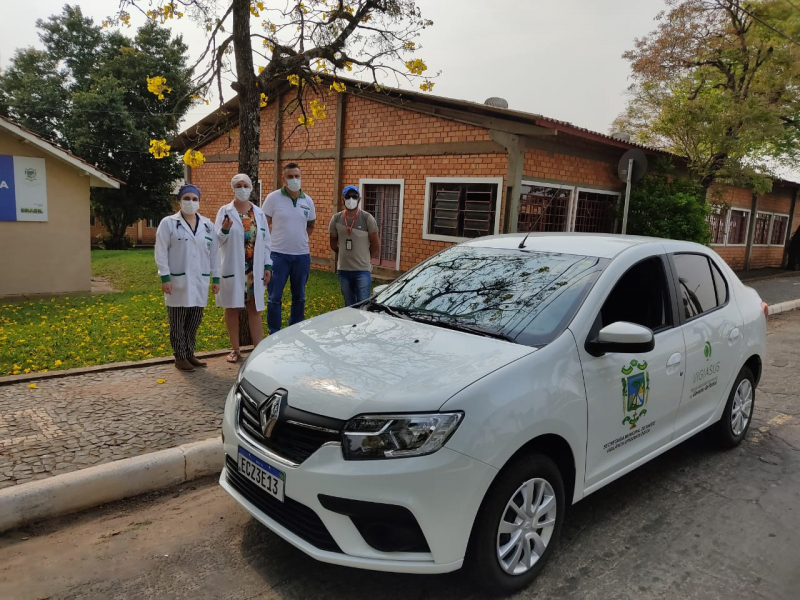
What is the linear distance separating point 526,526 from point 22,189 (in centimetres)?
1229

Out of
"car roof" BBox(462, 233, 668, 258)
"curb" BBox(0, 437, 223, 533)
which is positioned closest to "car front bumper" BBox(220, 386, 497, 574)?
"curb" BBox(0, 437, 223, 533)

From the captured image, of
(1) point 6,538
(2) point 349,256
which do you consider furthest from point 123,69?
(1) point 6,538

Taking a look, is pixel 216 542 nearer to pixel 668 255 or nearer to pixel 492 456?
pixel 492 456

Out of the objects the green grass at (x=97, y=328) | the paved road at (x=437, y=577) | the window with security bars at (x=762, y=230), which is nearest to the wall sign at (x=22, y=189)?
the green grass at (x=97, y=328)

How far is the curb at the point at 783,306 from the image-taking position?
1214 cm

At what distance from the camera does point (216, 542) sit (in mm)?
3105

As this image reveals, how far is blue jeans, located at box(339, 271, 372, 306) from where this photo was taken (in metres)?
7.03

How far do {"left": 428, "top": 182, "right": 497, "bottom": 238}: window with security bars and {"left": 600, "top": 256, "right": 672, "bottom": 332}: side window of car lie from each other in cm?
801

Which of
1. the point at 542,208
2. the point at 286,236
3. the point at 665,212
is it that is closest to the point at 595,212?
the point at 665,212

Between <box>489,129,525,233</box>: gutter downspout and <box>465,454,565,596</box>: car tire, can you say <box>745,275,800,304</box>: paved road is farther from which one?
<box>465,454,565,596</box>: car tire

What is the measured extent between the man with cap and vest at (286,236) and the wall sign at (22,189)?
25.1ft

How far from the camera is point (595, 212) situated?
43.9 ft

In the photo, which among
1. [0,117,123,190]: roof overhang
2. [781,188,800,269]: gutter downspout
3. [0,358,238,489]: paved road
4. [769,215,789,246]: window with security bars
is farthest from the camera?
[769,215,789,246]: window with security bars

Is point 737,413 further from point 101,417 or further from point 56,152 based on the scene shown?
point 56,152
